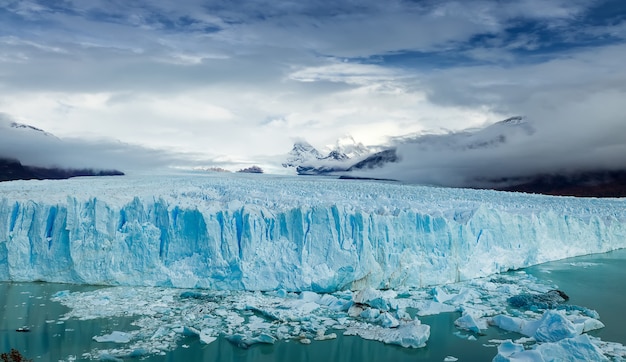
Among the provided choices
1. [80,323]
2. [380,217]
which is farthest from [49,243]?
[380,217]

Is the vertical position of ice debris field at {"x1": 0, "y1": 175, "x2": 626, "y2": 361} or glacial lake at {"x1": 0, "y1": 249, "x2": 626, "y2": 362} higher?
ice debris field at {"x1": 0, "y1": 175, "x2": 626, "y2": 361}

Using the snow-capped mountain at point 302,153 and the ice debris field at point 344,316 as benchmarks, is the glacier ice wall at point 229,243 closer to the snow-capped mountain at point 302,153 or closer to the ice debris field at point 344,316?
the ice debris field at point 344,316

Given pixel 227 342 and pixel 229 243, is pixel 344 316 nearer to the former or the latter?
pixel 227 342

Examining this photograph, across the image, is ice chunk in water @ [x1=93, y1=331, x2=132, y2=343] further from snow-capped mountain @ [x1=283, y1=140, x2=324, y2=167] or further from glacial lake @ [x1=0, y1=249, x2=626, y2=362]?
snow-capped mountain @ [x1=283, y1=140, x2=324, y2=167]

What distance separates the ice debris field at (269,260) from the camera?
9445 millimetres

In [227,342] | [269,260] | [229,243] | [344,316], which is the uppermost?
[229,243]

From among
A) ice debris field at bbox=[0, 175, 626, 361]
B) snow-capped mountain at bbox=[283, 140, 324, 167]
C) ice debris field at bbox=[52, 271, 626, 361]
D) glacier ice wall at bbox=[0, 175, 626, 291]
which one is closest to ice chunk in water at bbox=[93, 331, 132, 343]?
ice debris field at bbox=[52, 271, 626, 361]

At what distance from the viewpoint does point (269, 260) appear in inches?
448

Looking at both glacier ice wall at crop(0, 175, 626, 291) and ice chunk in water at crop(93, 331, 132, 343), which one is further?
glacier ice wall at crop(0, 175, 626, 291)

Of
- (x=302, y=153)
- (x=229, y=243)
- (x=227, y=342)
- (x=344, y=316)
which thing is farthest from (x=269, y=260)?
(x=302, y=153)

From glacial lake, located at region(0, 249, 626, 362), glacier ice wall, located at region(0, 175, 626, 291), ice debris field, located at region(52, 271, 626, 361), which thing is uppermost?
glacier ice wall, located at region(0, 175, 626, 291)

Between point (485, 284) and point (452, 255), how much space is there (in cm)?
98

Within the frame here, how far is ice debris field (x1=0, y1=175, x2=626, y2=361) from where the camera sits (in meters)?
9.45

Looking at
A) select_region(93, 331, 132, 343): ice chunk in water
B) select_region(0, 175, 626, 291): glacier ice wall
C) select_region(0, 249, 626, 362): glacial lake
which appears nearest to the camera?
select_region(0, 249, 626, 362): glacial lake
